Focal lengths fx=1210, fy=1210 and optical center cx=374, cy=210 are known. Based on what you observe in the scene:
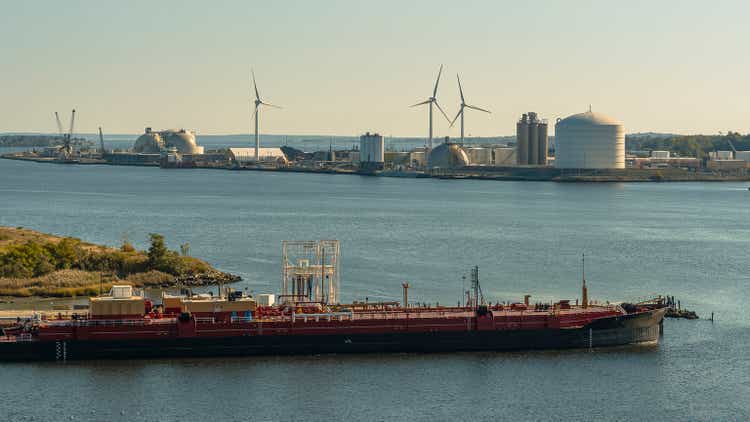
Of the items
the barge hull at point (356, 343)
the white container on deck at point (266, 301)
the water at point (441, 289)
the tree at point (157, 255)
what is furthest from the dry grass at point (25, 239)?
the barge hull at point (356, 343)

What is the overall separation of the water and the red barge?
2.18 ft

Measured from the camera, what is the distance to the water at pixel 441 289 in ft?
123

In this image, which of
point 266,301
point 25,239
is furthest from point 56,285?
point 25,239

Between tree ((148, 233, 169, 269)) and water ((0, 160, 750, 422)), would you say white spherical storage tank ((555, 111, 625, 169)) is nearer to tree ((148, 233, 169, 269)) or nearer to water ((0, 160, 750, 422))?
water ((0, 160, 750, 422))

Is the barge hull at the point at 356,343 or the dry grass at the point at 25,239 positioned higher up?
the dry grass at the point at 25,239

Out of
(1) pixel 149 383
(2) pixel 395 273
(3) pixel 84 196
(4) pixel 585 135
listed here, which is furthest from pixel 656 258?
(4) pixel 585 135

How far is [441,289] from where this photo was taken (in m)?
58.1

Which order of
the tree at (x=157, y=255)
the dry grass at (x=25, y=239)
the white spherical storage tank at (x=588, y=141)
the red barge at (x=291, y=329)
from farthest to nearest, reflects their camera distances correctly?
the white spherical storage tank at (x=588, y=141)
the dry grass at (x=25, y=239)
the tree at (x=157, y=255)
the red barge at (x=291, y=329)

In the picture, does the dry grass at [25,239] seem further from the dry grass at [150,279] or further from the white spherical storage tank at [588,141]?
the white spherical storage tank at [588,141]

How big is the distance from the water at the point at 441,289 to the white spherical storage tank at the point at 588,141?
47.3 metres

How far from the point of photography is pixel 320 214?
107062 mm

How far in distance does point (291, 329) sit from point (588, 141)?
480ft

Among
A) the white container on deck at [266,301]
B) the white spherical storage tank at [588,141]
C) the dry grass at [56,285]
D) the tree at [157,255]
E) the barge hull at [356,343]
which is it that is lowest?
the barge hull at [356,343]

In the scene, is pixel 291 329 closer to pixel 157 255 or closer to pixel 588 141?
pixel 157 255
